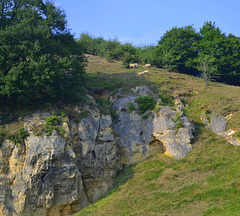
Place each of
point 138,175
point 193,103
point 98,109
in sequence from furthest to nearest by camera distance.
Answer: point 193,103
point 98,109
point 138,175

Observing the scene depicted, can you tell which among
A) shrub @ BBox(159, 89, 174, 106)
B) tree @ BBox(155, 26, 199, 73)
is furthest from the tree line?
shrub @ BBox(159, 89, 174, 106)

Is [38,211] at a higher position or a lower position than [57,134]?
lower

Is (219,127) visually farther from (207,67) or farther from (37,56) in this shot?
(37,56)

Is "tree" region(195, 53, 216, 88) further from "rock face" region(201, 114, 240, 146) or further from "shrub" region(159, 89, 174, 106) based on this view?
"rock face" region(201, 114, 240, 146)

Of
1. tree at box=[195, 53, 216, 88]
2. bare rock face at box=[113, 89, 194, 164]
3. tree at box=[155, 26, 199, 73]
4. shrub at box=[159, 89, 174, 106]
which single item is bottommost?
bare rock face at box=[113, 89, 194, 164]

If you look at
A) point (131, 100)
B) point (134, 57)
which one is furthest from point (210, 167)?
point (134, 57)

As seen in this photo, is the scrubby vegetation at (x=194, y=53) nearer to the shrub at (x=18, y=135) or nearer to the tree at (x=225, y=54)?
the tree at (x=225, y=54)

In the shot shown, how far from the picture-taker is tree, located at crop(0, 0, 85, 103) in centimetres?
2625

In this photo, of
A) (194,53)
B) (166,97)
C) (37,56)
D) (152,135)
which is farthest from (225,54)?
(37,56)

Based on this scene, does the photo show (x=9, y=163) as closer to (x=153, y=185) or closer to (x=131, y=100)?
(x=153, y=185)

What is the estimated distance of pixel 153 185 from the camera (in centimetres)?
2573

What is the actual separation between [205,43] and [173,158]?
1120 inches

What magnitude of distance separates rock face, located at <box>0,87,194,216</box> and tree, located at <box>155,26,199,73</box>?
18924 millimetres

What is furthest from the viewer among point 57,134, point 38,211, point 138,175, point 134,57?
point 134,57
